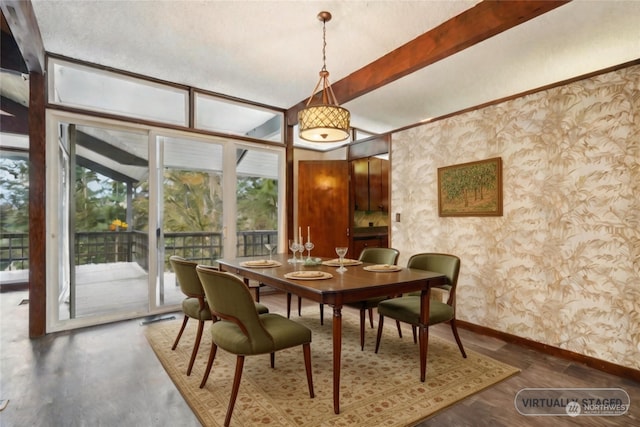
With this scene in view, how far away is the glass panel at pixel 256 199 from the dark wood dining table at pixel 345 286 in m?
2.04

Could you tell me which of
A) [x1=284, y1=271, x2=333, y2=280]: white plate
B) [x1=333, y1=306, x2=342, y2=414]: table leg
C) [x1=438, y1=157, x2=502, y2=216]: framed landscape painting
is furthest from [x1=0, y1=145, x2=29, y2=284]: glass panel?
[x1=438, y1=157, x2=502, y2=216]: framed landscape painting

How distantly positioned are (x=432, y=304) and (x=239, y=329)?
156cm

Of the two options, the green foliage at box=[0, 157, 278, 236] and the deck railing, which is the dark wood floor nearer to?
the deck railing

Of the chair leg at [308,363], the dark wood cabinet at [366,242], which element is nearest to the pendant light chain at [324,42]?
the chair leg at [308,363]

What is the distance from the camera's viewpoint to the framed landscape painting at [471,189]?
10.8 ft

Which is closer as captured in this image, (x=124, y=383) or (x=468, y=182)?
(x=124, y=383)

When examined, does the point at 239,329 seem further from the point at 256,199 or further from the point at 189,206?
the point at 256,199

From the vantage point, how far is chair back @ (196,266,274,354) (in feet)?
5.95

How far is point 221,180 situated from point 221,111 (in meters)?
0.93

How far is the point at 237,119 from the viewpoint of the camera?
4.64 meters

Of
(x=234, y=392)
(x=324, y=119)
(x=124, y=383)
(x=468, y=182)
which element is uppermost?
(x=324, y=119)

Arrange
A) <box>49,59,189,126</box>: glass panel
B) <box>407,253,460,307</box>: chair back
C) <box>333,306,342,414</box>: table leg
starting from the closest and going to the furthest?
<box>333,306,342,414</box>: table leg → <box>407,253,460,307</box>: chair back → <box>49,59,189,126</box>: glass panel

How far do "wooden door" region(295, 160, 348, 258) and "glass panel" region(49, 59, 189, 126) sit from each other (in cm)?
189

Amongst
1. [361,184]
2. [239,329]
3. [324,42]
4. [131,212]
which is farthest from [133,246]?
[361,184]
